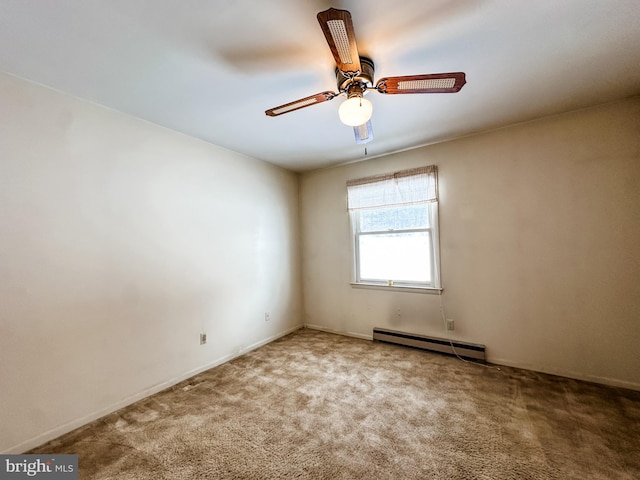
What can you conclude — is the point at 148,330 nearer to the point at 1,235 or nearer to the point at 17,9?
the point at 1,235

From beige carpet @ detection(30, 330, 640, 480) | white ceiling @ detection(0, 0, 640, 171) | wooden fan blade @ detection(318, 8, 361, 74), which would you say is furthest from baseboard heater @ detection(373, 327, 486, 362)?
wooden fan blade @ detection(318, 8, 361, 74)

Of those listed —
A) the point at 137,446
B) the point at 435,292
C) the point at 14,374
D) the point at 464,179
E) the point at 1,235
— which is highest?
the point at 464,179

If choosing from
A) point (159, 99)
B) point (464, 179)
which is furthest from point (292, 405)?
point (464, 179)

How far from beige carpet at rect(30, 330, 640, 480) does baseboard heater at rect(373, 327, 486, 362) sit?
0.21m

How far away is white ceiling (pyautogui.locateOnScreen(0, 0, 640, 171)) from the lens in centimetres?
135

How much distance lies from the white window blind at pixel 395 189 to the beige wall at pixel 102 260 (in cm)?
160

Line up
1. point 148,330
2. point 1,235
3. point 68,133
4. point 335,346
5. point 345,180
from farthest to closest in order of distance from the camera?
point 345,180 → point 335,346 → point 148,330 → point 68,133 → point 1,235

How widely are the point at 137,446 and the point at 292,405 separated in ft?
3.50

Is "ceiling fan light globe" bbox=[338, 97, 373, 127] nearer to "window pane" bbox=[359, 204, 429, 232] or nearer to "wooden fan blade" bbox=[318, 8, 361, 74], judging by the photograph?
"wooden fan blade" bbox=[318, 8, 361, 74]

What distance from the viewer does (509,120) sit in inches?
104

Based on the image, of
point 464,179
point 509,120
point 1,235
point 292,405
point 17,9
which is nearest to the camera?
point 17,9

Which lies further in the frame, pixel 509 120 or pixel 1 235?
pixel 509 120

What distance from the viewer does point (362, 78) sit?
5.51ft

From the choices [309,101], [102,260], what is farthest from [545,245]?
[102,260]
